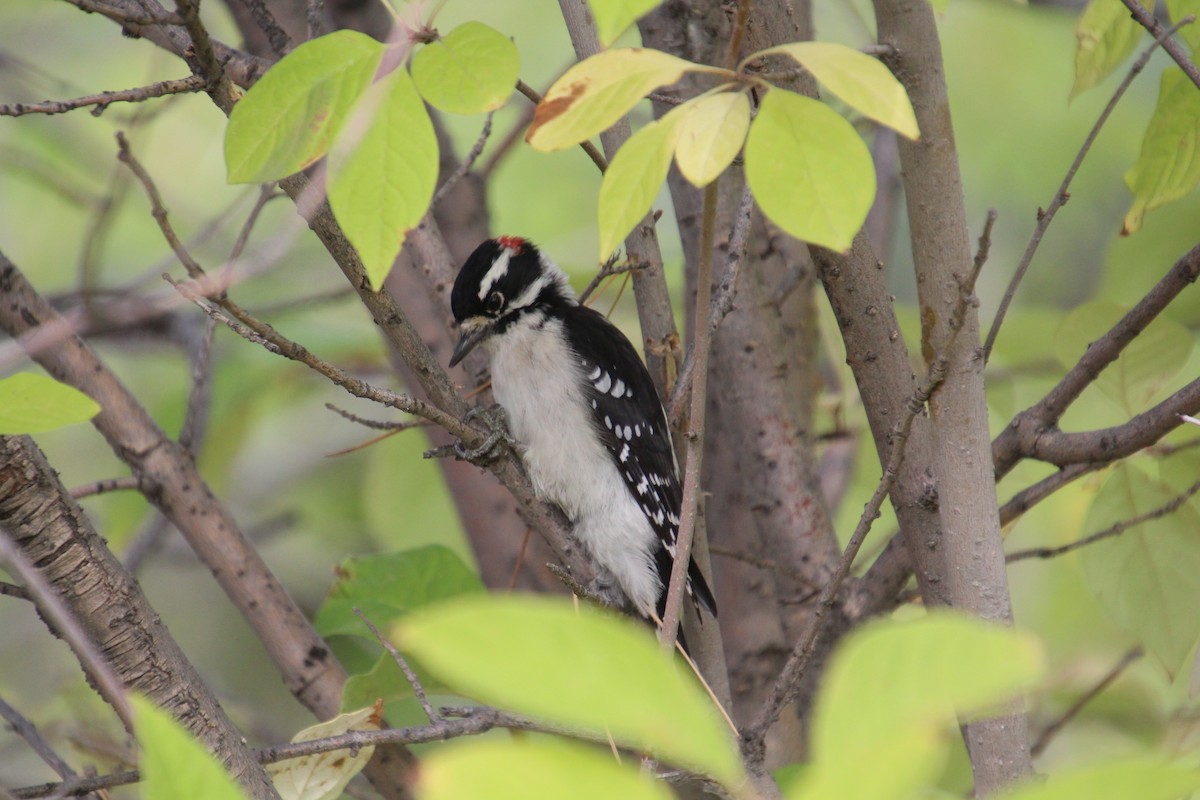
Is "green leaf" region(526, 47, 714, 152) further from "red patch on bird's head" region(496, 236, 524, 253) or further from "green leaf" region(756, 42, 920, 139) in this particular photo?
"red patch on bird's head" region(496, 236, 524, 253)

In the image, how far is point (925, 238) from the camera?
1.74 metres

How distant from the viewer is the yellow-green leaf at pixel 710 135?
93 cm

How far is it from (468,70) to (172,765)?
26.0 inches

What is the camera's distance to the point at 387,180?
1023 millimetres

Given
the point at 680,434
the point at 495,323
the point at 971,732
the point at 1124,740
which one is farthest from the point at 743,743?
the point at 1124,740

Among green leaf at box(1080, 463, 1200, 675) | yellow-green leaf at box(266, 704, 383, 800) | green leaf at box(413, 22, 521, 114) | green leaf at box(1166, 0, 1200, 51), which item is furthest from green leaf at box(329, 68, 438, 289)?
green leaf at box(1080, 463, 1200, 675)

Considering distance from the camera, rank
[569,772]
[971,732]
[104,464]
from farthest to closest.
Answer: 1. [104,464]
2. [971,732]
3. [569,772]

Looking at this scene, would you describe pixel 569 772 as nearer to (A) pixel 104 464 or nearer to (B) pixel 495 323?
(B) pixel 495 323

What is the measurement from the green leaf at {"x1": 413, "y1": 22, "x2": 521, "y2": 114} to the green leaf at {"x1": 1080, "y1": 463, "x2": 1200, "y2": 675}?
4.55 ft

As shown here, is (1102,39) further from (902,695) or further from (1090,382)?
(902,695)

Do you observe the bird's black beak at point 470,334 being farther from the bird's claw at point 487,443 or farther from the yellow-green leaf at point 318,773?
the yellow-green leaf at point 318,773

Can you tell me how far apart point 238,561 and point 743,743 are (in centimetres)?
110

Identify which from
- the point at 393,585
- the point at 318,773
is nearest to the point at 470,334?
the point at 393,585

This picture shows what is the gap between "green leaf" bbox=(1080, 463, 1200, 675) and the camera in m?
1.88
